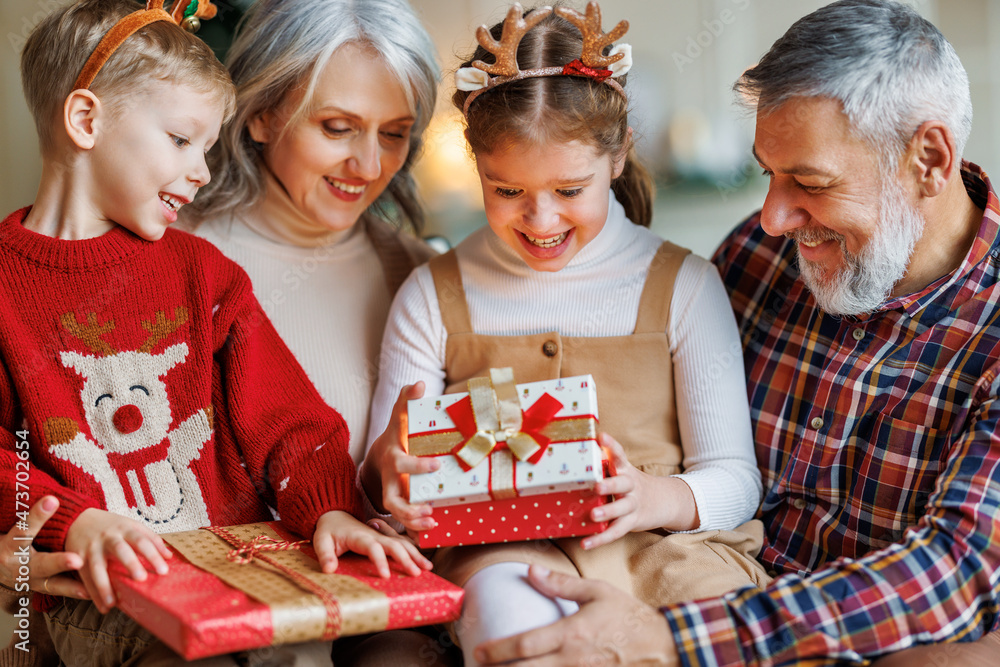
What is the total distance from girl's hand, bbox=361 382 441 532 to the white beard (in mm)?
796

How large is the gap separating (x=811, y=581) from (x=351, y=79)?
1.36 m

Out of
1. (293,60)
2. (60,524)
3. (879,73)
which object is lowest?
(60,524)

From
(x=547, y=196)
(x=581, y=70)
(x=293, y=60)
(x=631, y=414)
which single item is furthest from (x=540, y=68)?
(x=631, y=414)

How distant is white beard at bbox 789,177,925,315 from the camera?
1.56 metres

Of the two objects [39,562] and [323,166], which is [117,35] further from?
[39,562]

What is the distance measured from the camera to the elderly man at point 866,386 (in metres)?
1.31

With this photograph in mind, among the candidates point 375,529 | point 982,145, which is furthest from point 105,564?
point 982,145

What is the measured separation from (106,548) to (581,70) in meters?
1.19

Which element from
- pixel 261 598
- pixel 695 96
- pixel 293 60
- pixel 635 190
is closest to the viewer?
pixel 261 598

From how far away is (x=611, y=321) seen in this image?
1803mm

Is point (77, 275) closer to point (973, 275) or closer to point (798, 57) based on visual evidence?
point (798, 57)
